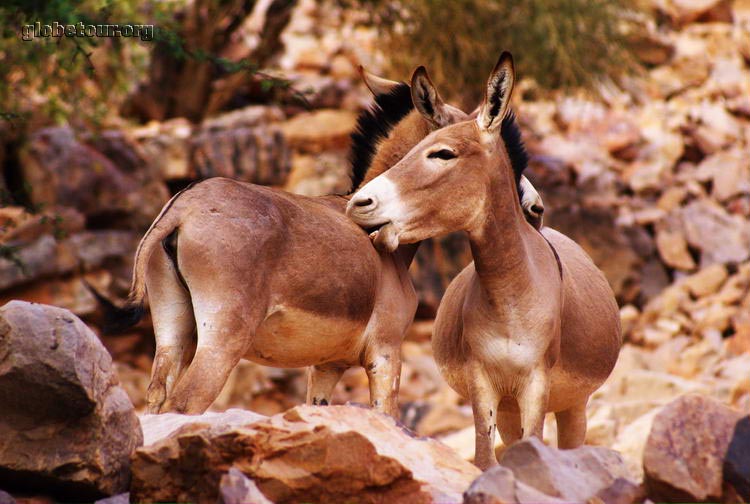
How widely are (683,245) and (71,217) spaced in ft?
37.8

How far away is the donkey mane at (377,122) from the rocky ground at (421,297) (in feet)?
8.38

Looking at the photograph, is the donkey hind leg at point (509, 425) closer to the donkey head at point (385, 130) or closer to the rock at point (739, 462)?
the donkey head at point (385, 130)

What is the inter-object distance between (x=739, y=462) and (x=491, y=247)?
1.90 metres

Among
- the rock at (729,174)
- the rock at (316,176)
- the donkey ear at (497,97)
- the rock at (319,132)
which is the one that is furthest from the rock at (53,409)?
the rock at (729,174)

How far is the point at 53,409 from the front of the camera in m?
4.41

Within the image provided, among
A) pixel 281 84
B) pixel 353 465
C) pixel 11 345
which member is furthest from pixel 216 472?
pixel 281 84

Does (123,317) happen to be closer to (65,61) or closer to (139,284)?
(139,284)

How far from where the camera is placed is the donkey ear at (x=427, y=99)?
6473mm

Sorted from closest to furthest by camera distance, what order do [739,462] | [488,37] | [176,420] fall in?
[739,462], [176,420], [488,37]

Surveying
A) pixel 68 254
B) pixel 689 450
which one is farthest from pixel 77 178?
pixel 689 450

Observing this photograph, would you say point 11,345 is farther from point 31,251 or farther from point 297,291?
point 31,251

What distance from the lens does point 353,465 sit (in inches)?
168

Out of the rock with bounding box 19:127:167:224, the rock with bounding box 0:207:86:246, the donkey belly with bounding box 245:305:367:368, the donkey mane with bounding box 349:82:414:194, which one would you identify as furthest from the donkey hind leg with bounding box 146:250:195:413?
the rock with bounding box 19:127:167:224

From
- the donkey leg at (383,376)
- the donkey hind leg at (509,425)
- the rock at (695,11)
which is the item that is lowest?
the donkey hind leg at (509,425)
